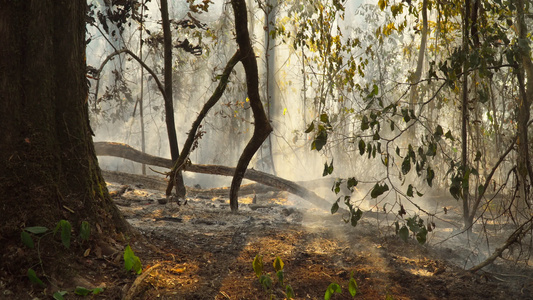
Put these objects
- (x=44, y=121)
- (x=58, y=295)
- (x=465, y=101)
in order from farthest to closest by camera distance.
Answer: (x=465, y=101) < (x=44, y=121) < (x=58, y=295)

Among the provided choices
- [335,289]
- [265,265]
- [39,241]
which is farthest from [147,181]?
[335,289]

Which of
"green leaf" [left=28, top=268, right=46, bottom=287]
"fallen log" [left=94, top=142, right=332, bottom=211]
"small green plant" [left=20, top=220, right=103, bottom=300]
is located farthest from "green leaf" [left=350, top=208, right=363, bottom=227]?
"fallen log" [left=94, top=142, right=332, bottom=211]

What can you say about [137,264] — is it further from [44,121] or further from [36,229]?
[44,121]

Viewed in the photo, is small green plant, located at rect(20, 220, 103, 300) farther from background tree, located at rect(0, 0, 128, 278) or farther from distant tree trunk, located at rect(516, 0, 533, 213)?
distant tree trunk, located at rect(516, 0, 533, 213)

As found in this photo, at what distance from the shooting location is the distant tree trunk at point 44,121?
209 centimetres

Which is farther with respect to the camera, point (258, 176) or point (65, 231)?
point (258, 176)

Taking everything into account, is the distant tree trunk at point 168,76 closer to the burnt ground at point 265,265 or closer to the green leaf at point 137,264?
the burnt ground at point 265,265

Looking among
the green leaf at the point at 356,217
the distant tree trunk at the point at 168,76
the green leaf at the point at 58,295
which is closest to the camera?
the green leaf at the point at 58,295

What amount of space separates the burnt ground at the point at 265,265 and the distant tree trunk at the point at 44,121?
0.27 metres

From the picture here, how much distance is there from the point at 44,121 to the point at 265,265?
1584 millimetres

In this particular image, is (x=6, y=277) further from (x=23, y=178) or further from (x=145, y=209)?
(x=145, y=209)

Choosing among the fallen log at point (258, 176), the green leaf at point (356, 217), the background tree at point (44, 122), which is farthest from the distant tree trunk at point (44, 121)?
the fallen log at point (258, 176)

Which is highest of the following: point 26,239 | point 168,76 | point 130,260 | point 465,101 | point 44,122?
point 168,76

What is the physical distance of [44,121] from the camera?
2.23 m
